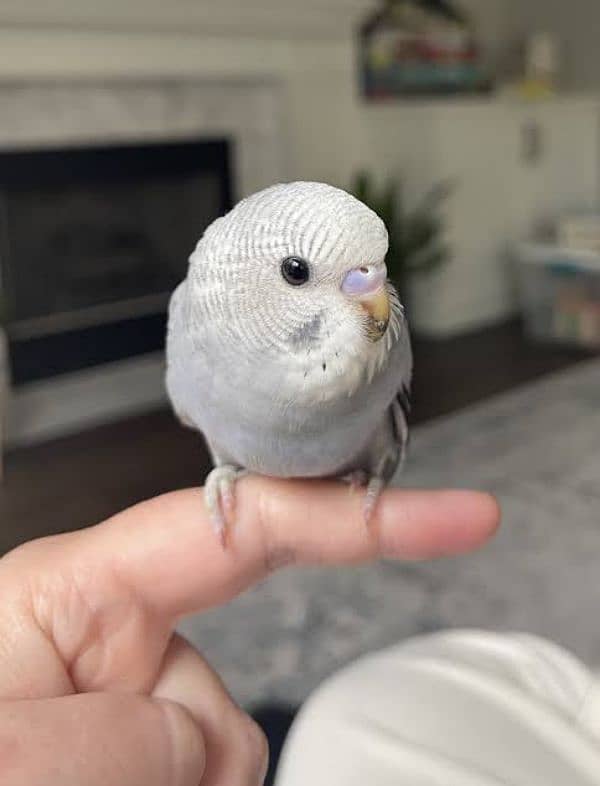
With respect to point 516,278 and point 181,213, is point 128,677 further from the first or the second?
point 516,278

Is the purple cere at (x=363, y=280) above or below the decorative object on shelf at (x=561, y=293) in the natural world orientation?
above

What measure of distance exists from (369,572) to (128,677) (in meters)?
0.88

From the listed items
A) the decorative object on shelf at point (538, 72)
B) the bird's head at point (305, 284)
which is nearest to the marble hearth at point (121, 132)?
the decorative object on shelf at point (538, 72)

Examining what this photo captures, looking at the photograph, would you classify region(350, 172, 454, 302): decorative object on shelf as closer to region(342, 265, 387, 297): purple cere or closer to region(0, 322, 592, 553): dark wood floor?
region(0, 322, 592, 553): dark wood floor

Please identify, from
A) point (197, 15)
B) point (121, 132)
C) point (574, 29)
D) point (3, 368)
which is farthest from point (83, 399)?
point (574, 29)

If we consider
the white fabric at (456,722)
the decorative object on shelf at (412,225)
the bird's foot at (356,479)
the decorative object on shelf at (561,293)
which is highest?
the bird's foot at (356,479)

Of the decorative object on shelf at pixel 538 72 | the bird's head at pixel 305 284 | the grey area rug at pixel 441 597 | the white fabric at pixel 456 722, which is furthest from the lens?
the decorative object on shelf at pixel 538 72

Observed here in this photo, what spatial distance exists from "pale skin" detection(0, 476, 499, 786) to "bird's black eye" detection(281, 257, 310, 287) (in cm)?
A: 16

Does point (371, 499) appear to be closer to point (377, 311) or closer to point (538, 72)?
point (377, 311)

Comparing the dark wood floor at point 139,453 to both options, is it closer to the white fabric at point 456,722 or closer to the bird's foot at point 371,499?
the white fabric at point 456,722

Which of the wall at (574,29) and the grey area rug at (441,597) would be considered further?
the wall at (574,29)

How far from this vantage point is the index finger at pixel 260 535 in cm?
48

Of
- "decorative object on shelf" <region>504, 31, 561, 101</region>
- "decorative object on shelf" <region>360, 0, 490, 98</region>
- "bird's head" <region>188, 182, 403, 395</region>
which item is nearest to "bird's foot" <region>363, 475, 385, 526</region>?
"bird's head" <region>188, 182, 403, 395</region>

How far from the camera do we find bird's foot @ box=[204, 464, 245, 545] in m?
0.48
